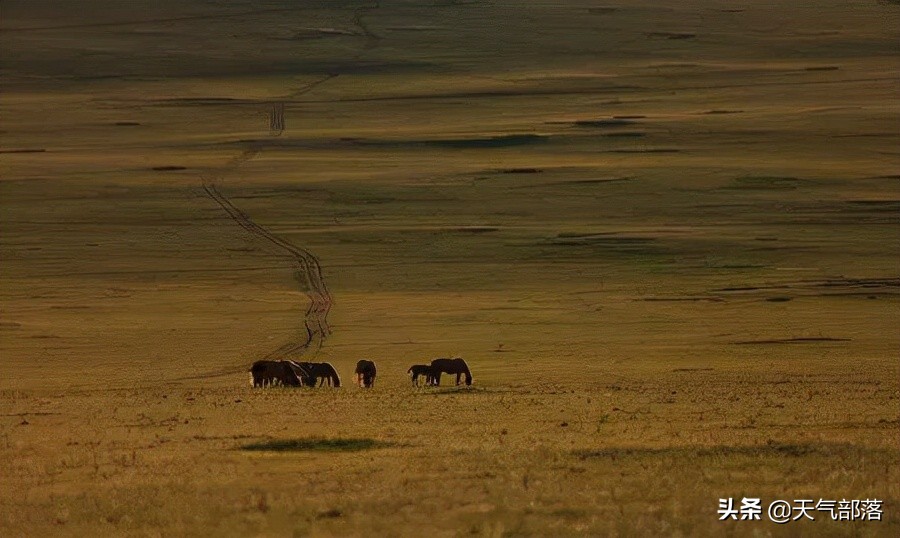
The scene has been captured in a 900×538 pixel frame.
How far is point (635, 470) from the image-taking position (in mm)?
13930

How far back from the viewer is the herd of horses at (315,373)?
26641mm

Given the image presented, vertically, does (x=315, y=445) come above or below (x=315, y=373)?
below

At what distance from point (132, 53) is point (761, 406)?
9704 cm

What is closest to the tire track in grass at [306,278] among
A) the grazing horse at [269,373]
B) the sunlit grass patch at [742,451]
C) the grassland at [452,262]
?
the grassland at [452,262]

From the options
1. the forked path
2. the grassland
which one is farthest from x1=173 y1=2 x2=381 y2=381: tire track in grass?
the grassland

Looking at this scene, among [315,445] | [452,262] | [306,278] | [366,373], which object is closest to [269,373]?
[366,373]

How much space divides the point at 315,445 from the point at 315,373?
10551 millimetres

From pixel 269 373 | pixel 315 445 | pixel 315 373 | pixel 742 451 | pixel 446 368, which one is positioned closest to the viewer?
pixel 742 451

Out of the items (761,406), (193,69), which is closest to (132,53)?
(193,69)

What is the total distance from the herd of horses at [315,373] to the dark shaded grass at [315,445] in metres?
9.61

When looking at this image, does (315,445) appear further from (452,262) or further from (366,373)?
(452,262)

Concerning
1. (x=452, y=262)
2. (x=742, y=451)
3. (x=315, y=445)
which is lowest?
(x=315, y=445)

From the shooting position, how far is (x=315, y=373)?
2716cm

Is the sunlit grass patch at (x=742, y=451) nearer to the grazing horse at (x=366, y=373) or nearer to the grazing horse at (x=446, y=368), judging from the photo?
the grazing horse at (x=446, y=368)
